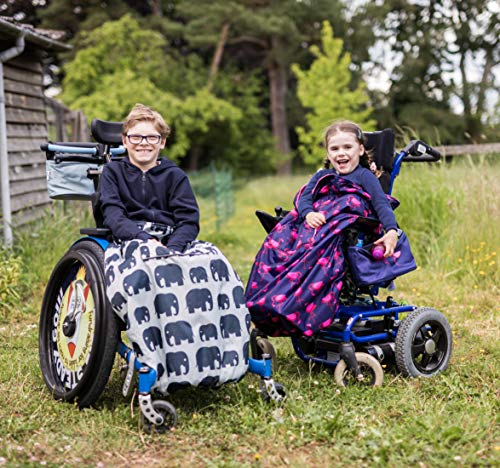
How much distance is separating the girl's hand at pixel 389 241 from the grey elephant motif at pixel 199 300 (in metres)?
0.99

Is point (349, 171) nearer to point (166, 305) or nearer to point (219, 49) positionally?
point (166, 305)

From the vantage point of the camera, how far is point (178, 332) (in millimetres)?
2967

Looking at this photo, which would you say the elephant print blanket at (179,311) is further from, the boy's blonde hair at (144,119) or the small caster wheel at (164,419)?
the boy's blonde hair at (144,119)

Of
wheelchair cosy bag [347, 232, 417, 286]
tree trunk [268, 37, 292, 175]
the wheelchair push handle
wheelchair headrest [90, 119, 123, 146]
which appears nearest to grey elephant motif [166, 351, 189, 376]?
wheelchair cosy bag [347, 232, 417, 286]

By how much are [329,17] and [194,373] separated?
24.5 m

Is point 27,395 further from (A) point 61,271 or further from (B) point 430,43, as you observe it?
(B) point 430,43

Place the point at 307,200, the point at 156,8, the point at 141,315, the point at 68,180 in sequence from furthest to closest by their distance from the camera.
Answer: the point at 156,8 < the point at 68,180 < the point at 307,200 < the point at 141,315

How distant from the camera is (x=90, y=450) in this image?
2.76m

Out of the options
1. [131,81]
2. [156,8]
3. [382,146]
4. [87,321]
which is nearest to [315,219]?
[382,146]

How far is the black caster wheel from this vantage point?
3.48m

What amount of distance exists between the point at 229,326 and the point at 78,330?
0.80m

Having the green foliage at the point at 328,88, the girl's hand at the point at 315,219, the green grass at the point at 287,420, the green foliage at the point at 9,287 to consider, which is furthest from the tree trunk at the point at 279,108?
the girl's hand at the point at 315,219

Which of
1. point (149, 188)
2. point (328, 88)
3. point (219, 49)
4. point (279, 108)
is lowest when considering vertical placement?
point (149, 188)

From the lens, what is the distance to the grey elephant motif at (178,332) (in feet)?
9.68
